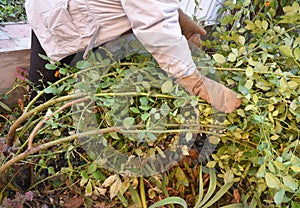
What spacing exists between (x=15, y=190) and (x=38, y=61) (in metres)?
0.50

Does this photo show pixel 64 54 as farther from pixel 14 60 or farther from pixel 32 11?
pixel 14 60

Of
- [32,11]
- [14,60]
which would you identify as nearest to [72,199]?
[32,11]

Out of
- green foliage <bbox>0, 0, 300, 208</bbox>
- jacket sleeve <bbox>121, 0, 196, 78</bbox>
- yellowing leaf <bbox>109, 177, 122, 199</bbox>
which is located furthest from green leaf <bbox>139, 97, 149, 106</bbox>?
yellowing leaf <bbox>109, 177, 122, 199</bbox>

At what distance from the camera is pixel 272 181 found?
2.42ft

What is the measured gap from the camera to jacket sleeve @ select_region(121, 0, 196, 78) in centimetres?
93

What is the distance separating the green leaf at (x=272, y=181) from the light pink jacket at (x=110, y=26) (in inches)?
13.6

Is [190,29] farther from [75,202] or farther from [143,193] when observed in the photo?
[75,202]

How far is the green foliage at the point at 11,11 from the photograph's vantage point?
2057mm

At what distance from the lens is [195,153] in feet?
3.42

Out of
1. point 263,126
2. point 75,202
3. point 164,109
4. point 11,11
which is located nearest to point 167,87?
point 164,109

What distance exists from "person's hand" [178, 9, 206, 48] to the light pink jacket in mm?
157

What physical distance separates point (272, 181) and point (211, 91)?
0.94 ft

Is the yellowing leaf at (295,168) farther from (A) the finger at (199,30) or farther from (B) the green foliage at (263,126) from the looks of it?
(A) the finger at (199,30)

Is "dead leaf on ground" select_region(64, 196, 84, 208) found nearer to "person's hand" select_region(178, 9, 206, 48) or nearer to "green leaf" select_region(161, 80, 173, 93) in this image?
"green leaf" select_region(161, 80, 173, 93)
